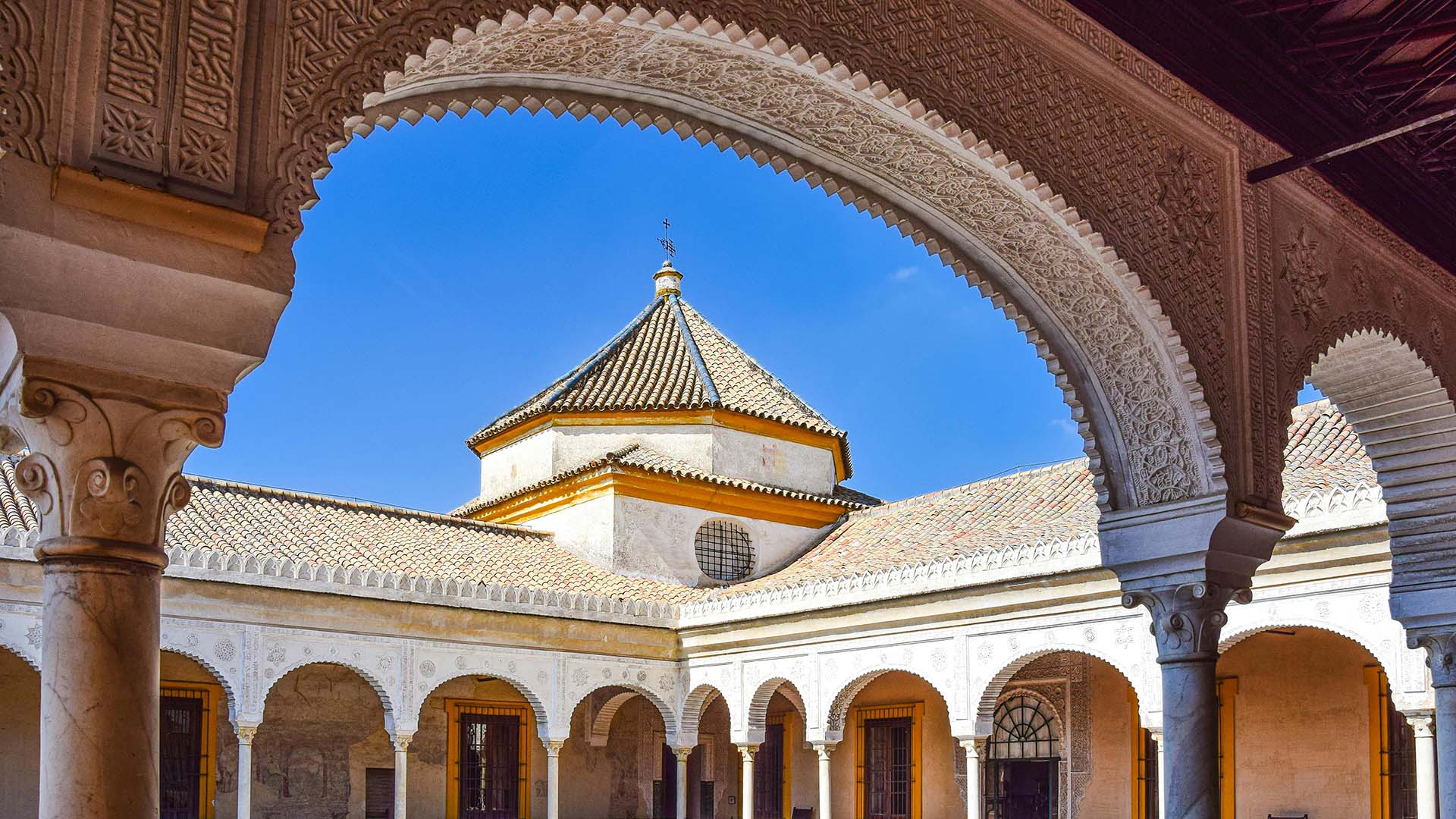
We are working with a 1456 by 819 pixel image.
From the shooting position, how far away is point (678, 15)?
3387mm

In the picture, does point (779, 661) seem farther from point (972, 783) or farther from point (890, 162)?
point (890, 162)

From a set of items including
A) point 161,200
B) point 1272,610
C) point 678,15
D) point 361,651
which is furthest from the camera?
point 361,651

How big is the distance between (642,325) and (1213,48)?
1479cm

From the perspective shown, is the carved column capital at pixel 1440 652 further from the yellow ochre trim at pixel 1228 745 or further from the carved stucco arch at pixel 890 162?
the yellow ochre trim at pixel 1228 745

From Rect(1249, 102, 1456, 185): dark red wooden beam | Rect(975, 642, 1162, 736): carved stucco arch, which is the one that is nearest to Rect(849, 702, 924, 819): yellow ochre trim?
Rect(975, 642, 1162, 736): carved stucco arch

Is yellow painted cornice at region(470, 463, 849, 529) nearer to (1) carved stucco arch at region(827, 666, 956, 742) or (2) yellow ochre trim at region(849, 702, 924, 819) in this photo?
(2) yellow ochre trim at region(849, 702, 924, 819)

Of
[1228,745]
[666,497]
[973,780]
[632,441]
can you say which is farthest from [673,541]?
[1228,745]

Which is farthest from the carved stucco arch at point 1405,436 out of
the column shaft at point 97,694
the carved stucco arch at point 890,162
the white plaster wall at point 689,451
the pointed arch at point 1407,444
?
the white plaster wall at point 689,451

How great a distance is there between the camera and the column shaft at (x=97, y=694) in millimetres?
2307

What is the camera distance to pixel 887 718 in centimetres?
1441

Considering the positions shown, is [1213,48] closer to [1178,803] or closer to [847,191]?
[847,191]

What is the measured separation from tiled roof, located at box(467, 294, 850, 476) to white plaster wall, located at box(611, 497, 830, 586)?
1.31m

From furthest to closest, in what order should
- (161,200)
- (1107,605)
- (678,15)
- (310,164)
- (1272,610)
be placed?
(1107,605) → (1272,610) → (678,15) → (310,164) → (161,200)

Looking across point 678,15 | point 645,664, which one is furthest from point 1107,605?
point 678,15
